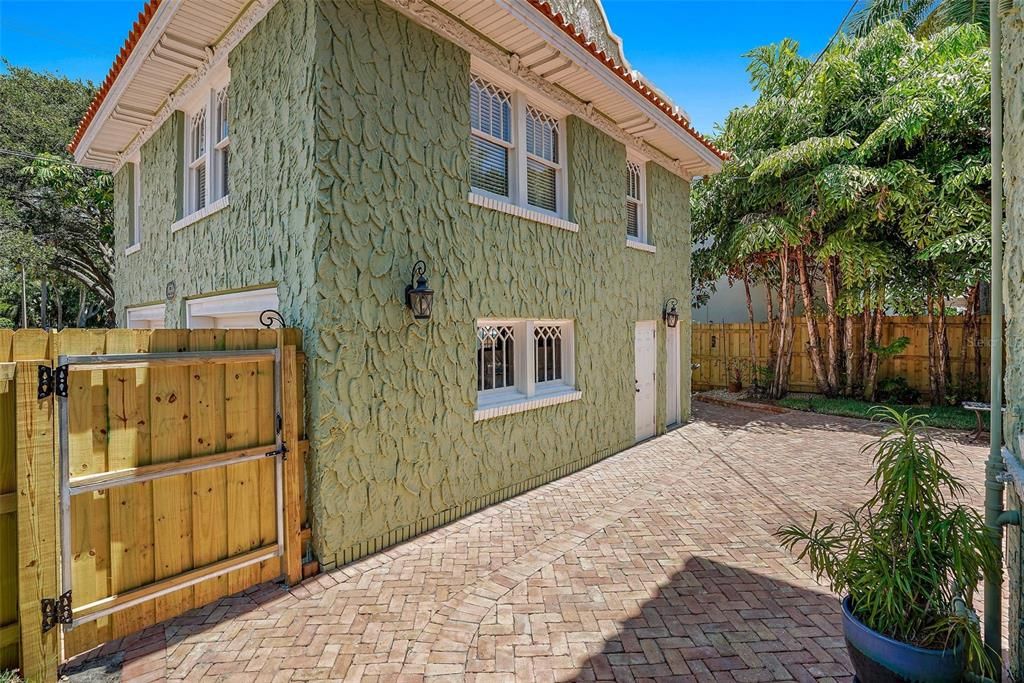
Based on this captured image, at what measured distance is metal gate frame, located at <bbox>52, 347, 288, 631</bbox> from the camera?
312cm

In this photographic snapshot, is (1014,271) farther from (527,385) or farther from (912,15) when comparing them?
(912,15)

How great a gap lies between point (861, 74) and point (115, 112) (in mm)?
14471

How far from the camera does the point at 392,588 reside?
410 cm

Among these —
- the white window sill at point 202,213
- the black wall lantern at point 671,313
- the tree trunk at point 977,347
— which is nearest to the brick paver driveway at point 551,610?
the white window sill at point 202,213

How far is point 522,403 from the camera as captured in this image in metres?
6.31

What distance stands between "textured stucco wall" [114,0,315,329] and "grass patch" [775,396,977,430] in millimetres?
10735

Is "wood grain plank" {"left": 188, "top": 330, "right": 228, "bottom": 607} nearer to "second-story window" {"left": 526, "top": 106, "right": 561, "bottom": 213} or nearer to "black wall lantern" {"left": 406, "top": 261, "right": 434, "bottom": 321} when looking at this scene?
"black wall lantern" {"left": 406, "top": 261, "right": 434, "bottom": 321}

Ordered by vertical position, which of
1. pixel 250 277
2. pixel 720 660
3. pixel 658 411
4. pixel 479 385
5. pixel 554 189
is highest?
pixel 554 189

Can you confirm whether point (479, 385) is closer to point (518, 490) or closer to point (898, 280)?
point (518, 490)

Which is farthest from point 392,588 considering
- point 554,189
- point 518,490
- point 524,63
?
point 524,63

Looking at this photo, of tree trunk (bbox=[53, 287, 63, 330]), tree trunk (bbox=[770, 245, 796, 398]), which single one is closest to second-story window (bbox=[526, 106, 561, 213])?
tree trunk (bbox=[770, 245, 796, 398])

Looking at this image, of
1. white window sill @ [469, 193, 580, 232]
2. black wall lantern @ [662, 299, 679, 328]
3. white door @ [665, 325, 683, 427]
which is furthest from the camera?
white door @ [665, 325, 683, 427]

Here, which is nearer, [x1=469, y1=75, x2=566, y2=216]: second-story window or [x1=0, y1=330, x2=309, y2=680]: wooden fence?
[x1=0, y1=330, x2=309, y2=680]: wooden fence

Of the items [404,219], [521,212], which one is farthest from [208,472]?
[521,212]
